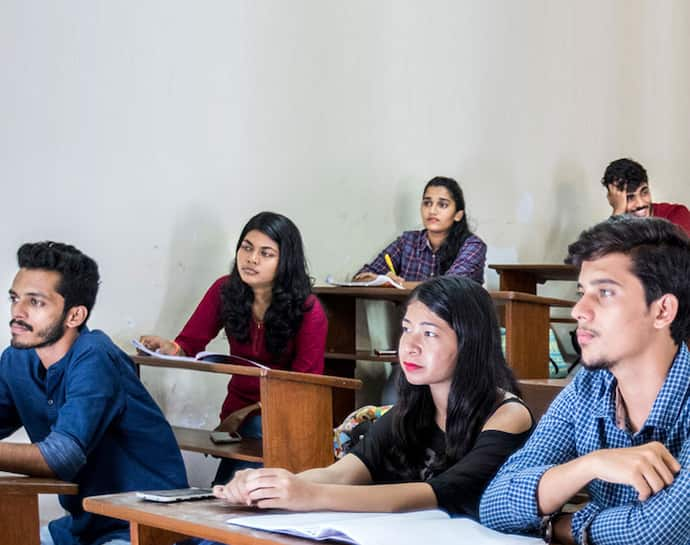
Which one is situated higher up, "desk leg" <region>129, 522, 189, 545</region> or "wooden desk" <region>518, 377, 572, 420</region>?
"wooden desk" <region>518, 377, 572, 420</region>

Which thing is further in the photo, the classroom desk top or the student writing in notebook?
the student writing in notebook

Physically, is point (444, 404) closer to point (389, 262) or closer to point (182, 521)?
point (182, 521)

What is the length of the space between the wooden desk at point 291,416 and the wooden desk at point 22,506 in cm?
94

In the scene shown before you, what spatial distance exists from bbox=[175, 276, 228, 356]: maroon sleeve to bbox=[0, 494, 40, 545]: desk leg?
1759 millimetres

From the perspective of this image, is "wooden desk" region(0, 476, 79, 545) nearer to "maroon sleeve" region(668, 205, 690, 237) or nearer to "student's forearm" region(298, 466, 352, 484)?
"student's forearm" region(298, 466, 352, 484)

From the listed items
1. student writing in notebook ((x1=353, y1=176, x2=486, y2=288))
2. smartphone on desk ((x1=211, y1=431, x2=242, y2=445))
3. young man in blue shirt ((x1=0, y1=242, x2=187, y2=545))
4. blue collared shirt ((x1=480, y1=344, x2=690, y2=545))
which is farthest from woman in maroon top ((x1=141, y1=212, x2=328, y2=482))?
blue collared shirt ((x1=480, y1=344, x2=690, y2=545))

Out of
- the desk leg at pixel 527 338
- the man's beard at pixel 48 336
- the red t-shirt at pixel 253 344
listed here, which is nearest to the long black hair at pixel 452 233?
the desk leg at pixel 527 338

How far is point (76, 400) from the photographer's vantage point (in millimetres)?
2412

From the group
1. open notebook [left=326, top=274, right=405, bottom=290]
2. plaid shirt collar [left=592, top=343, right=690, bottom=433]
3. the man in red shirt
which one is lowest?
plaid shirt collar [left=592, top=343, right=690, bottom=433]

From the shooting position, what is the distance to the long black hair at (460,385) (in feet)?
6.59

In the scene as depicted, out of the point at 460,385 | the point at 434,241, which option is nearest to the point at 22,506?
the point at 460,385

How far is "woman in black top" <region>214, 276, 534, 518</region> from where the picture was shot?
197 centimetres

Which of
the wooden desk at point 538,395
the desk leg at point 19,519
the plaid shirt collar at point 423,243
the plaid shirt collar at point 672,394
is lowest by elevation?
the desk leg at point 19,519

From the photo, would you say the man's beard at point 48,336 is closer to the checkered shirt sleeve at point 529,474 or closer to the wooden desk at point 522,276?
the checkered shirt sleeve at point 529,474
